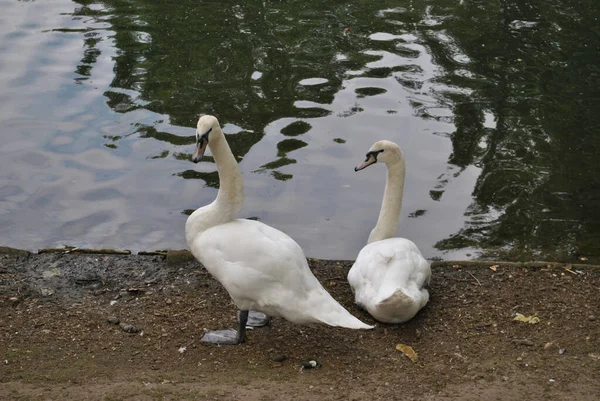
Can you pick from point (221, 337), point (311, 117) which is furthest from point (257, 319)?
point (311, 117)

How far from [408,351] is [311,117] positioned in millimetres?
4767

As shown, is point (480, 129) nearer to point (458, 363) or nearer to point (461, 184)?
point (461, 184)

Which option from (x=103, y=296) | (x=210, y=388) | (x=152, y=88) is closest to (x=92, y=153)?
(x=152, y=88)

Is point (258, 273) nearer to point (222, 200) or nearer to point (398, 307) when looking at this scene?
point (222, 200)

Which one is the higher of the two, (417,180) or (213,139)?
(213,139)

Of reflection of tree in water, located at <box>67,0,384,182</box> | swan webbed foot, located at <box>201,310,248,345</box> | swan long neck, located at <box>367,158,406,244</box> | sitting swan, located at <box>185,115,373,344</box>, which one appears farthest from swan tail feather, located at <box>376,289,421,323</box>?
reflection of tree in water, located at <box>67,0,384,182</box>

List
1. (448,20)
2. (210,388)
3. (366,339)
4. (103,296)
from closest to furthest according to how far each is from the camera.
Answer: (210,388)
(366,339)
(103,296)
(448,20)

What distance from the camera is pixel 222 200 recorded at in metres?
5.92

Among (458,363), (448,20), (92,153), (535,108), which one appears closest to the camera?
(458,363)

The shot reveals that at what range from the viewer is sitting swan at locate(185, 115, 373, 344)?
17.8 ft

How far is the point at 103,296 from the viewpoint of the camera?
6371 millimetres

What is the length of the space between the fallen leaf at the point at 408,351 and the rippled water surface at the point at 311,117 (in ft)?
6.33

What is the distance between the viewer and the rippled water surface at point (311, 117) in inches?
313

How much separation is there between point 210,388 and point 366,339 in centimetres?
138
